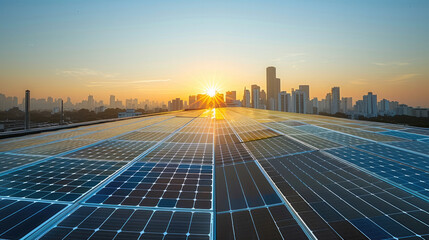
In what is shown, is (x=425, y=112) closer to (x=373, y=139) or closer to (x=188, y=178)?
(x=373, y=139)

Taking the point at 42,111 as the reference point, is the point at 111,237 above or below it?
below

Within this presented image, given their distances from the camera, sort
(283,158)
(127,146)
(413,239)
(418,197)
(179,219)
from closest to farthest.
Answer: (413,239) → (179,219) → (418,197) → (283,158) → (127,146)

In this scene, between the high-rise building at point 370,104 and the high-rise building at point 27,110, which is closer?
the high-rise building at point 27,110

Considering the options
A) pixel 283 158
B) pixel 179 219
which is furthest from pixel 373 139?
pixel 179 219

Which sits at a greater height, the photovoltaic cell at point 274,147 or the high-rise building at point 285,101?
the high-rise building at point 285,101

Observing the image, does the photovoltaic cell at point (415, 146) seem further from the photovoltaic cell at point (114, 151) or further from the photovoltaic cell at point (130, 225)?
the photovoltaic cell at point (114, 151)

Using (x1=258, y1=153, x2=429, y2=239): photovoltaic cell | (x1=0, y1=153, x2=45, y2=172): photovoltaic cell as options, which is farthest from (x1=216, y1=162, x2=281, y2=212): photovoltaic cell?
(x1=0, y1=153, x2=45, y2=172): photovoltaic cell

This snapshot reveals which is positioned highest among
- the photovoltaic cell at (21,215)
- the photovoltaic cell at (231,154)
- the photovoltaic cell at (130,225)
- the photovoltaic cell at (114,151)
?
the photovoltaic cell at (114,151)

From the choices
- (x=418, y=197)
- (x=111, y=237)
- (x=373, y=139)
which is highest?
(x=373, y=139)

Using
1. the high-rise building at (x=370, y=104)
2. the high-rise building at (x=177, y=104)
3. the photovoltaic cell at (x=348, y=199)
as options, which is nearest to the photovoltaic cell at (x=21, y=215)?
the photovoltaic cell at (x=348, y=199)

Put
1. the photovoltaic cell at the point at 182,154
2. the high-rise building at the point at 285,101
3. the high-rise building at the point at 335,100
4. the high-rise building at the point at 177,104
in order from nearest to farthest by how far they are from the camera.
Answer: the photovoltaic cell at the point at 182,154
the high-rise building at the point at 285,101
the high-rise building at the point at 335,100
the high-rise building at the point at 177,104
